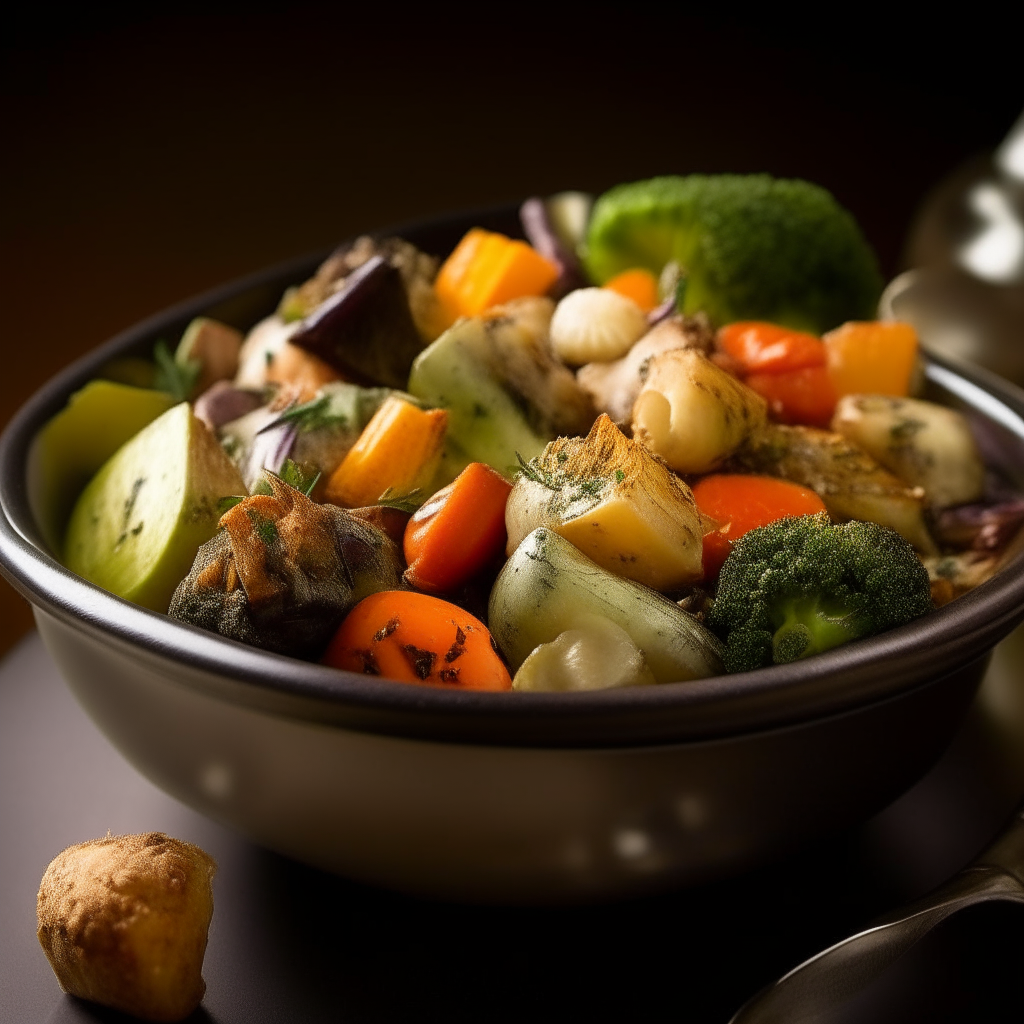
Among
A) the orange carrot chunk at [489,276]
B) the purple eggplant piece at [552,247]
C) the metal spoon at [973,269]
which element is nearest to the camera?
the orange carrot chunk at [489,276]

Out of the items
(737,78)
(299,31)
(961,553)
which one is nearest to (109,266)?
(299,31)

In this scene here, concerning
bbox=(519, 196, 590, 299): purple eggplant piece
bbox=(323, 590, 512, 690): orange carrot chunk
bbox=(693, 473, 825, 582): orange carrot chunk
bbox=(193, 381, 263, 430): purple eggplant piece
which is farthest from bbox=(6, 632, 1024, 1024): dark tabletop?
bbox=(519, 196, 590, 299): purple eggplant piece

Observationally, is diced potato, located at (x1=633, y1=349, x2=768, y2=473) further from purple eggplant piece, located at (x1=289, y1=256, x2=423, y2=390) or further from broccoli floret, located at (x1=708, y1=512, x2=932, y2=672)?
purple eggplant piece, located at (x1=289, y1=256, x2=423, y2=390)

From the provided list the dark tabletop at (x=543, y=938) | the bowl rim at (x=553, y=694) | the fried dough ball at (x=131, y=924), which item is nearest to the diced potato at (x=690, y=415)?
the bowl rim at (x=553, y=694)

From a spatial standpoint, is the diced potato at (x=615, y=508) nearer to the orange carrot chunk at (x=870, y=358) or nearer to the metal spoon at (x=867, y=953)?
the metal spoon at (x=867, y=953)

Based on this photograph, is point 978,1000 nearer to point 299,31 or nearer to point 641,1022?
point 641,1022

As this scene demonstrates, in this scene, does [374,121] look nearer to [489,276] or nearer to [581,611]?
[489,276]

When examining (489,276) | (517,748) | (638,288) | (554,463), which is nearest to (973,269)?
(638,288)
